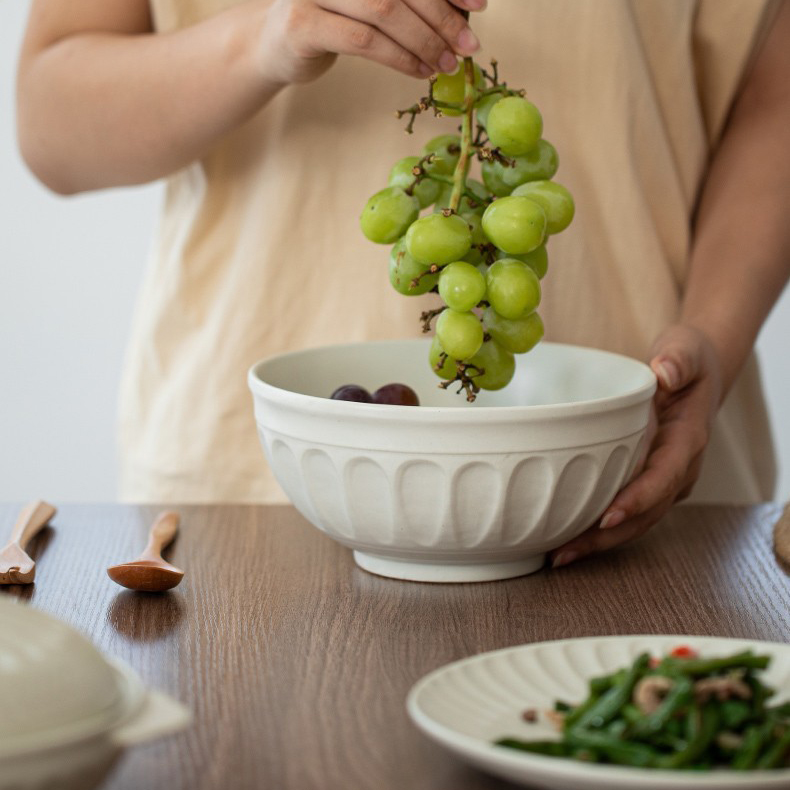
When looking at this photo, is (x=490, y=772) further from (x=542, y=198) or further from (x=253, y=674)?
(x=542, y=198)

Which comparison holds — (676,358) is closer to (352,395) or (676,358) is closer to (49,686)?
(352,395)

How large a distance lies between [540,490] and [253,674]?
0.76ft

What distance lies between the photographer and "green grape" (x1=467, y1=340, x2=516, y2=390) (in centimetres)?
78

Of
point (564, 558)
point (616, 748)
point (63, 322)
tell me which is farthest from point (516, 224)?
point (63, 322)

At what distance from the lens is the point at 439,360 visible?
0.78 m

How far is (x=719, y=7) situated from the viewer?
118 centimetres

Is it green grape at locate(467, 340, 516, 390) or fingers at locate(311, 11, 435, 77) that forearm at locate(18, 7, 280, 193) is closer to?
fingers at locate(311, 11, 435, 77)

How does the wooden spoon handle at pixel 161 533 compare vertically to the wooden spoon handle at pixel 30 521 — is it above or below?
above

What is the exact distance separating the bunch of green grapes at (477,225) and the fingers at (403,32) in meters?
0.02

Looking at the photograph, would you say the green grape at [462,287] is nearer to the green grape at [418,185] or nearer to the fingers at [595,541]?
the green grape at [418,185]

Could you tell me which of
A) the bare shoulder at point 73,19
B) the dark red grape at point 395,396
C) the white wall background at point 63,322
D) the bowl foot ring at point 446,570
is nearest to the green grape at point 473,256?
the dark red grape at point 395,396

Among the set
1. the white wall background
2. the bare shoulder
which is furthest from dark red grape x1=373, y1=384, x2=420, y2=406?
the white wall background

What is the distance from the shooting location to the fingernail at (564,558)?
2.67ft

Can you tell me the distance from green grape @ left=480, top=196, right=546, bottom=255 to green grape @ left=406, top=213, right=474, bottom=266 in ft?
0.07
